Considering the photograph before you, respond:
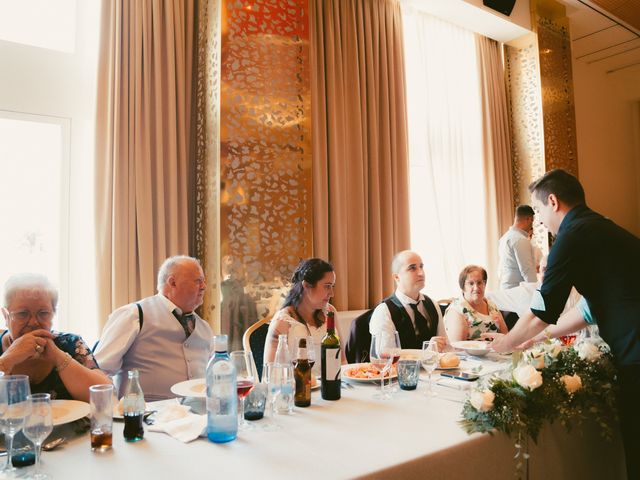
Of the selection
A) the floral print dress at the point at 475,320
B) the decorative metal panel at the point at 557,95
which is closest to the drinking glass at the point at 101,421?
the floral print dress at the point at 475,320

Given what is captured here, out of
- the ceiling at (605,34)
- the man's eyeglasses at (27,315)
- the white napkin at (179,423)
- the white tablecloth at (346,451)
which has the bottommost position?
the white tablecloth at (346,451)

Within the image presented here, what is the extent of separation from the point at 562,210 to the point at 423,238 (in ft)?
11.2

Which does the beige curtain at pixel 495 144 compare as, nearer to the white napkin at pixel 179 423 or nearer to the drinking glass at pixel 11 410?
the white napkin at pixel 179 423

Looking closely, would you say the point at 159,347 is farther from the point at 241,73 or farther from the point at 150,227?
the point at 241,73

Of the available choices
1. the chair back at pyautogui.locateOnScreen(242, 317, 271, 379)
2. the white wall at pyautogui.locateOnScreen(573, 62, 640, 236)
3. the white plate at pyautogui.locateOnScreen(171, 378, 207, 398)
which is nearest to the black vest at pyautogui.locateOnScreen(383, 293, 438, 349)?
the chair back at pyautogui.locateOnScreen(242, 317, 271, 379)

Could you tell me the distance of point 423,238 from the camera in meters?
5.73

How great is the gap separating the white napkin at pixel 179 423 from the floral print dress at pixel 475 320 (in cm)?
208

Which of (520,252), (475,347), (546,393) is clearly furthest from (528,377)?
(520,252)

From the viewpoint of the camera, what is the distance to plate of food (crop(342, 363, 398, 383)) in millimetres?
2082

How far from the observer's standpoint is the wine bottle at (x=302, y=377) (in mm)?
1778

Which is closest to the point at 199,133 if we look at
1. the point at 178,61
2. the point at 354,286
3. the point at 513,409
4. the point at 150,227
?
the point at 178,61

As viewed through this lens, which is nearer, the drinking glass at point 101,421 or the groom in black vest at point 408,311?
the drinking glass at point 101,421

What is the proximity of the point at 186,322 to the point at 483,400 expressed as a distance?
4.79 feet

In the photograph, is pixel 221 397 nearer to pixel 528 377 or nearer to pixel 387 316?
pixel 528 377
